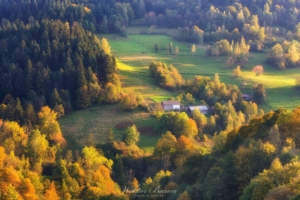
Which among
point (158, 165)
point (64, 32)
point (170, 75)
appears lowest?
point (158, 165)

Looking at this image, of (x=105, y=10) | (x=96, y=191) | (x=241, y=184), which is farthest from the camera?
(x=105, y=10)

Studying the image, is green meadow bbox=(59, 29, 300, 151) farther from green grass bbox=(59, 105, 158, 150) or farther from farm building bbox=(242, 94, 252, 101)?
farm building bbox=(242, 94, 252, 101)

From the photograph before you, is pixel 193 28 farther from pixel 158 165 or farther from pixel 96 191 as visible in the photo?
pixel 96 191

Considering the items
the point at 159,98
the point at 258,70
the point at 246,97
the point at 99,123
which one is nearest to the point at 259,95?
the point at 246,97

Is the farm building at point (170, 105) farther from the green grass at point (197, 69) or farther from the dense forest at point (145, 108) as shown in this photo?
the green grass at point (197, 69)

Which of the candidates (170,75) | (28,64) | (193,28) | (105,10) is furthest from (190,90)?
(105,10)

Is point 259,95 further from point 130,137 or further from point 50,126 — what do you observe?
point 50,126
